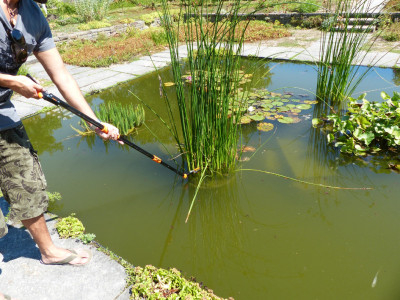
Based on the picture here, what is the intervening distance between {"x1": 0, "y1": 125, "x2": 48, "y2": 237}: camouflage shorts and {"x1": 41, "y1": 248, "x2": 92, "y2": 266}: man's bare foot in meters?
0.25

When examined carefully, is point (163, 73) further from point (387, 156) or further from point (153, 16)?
point (153, 16)

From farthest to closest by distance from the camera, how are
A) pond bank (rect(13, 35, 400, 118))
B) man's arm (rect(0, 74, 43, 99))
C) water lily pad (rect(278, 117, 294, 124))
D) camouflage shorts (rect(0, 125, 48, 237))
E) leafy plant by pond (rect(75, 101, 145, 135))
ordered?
1. pond bank (rect(13, 35, 400, 118))
2. water lily pad (rect(278, 117, 294, 124))
3. leafy plant by pond (rect(75, 101, 145, 135))
4. camouflage shorts (rect(0, 125, 48, 237))
5. man's arm (rect(0, 74, 43, 99))

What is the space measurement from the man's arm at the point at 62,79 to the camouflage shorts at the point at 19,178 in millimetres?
266

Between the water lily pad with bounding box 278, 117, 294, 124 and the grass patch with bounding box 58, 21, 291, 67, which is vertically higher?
the grass patch with bounding box 58, 21, 291, 67

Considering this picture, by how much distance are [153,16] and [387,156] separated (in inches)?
302

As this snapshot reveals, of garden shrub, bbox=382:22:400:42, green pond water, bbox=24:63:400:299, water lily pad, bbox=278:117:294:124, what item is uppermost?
garden shrub, bbox=382:22:400:42

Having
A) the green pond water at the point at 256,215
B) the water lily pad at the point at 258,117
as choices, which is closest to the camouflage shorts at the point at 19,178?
the green pond water at the point at 256,215

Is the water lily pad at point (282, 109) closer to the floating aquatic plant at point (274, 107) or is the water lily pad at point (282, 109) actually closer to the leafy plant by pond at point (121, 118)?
the floating aquatic plant at point (274, 107)

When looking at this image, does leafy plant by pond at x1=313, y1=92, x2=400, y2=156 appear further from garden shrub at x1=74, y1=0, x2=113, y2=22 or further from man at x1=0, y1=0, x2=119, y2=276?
garden shrub at x1=74, y1=0, x2=113, y2=22

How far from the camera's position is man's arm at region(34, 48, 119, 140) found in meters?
1.38

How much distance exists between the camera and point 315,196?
200 centimetres

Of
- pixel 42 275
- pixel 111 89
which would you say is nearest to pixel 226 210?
pixel 42 275

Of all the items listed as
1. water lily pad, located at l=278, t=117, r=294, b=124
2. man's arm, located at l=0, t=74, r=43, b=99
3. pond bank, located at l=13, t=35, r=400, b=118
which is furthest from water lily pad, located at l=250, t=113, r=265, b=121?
man's arm, located at l=0, t=74, r=43, b=99

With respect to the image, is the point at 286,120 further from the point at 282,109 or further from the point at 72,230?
the point at 72,230
